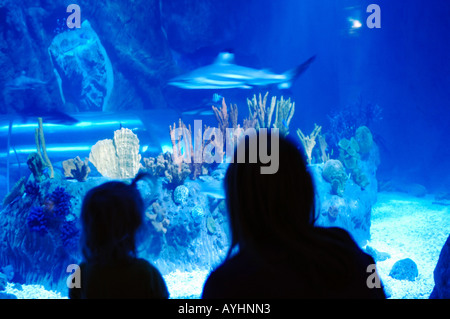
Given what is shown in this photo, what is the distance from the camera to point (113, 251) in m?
1.58

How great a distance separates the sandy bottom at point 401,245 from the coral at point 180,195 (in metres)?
1.19

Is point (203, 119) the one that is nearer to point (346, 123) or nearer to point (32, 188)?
point (346, 123)

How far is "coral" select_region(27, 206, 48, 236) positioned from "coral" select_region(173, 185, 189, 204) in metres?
2.00

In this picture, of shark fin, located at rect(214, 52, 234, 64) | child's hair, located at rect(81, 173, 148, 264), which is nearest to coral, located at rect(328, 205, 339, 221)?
shark fin, located at rect(214, 52, 234, 64)

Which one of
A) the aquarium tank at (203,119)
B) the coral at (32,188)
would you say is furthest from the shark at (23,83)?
the coral at (32,188)

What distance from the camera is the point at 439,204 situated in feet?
33.9

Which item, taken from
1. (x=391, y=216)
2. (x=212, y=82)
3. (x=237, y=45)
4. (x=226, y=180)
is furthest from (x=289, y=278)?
(x=237, y=45)

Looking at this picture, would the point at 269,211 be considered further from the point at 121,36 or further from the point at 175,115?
the point at 121,36

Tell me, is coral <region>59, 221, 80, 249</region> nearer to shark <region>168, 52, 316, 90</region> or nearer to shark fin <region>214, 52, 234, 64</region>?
shark <region>168, 52, 316, 90</region>

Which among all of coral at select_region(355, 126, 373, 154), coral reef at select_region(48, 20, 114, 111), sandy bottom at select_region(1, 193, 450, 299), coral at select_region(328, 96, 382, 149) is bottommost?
sandy bottom at select_region(1, 193, 450, 299)

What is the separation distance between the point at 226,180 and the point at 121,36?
11939 millimetres

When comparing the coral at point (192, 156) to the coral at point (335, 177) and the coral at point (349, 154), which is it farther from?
the coral at point (349, 154)

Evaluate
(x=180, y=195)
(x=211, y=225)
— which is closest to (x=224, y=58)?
(x=180, y=195)

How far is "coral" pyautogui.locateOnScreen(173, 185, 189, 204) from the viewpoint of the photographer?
549cm
